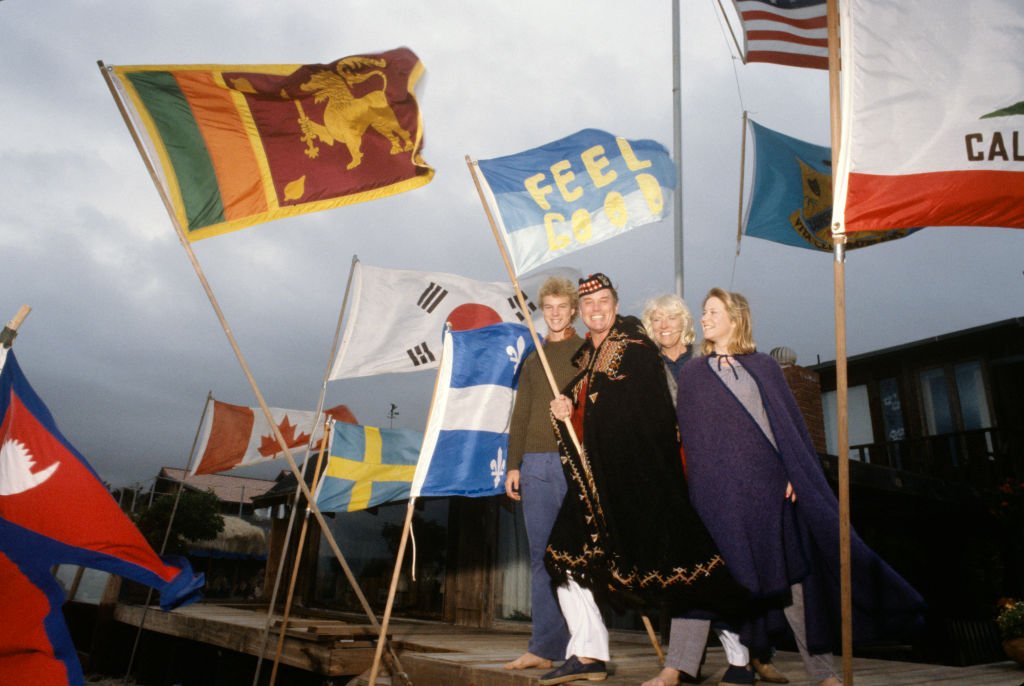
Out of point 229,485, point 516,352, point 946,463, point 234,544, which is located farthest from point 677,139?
point 229,485

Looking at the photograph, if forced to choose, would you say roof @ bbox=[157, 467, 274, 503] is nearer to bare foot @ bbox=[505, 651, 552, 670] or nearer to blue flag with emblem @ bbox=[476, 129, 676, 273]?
blue flag with emblem @ bbox=[476, 129, 676, 273]

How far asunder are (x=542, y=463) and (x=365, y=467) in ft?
16.3

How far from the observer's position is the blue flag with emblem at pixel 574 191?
16.0 feet

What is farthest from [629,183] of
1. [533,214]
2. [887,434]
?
[887,434]

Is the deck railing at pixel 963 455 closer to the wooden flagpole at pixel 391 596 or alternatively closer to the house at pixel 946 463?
the house at pixel 946 463

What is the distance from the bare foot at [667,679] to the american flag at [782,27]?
21.3 feet

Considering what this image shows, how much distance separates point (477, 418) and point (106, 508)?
98.4 inches

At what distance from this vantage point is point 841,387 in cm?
268

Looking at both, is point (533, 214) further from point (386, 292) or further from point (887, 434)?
point (887, 434)

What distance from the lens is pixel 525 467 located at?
384 cm

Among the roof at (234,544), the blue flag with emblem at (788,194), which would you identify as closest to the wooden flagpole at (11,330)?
the blue flag with emblem at (788,194)

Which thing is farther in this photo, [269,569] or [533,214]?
[269,569]

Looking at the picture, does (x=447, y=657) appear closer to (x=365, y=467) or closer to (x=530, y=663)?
(x=530, y=663)

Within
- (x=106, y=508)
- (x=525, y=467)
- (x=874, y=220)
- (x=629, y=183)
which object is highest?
(x=629, y=183)
